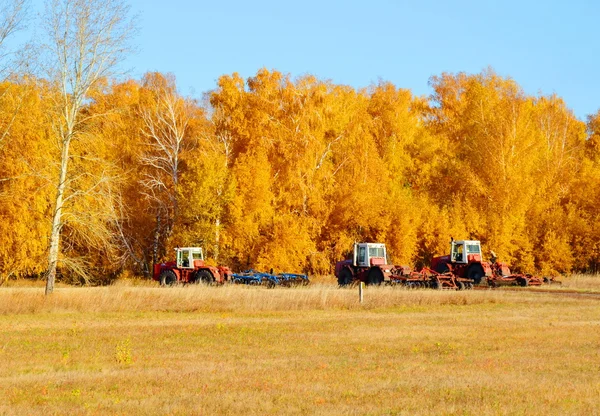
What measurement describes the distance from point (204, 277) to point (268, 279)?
3322 millimetres

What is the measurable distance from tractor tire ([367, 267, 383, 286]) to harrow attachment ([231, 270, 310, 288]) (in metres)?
3.39

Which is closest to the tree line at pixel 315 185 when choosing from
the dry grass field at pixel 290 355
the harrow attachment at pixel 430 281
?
the harrow attachment at pixel 430 281

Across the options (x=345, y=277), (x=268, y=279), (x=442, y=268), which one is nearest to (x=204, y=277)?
(x=268, y=279)

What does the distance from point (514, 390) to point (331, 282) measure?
3417 cm

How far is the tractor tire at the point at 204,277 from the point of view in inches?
1665

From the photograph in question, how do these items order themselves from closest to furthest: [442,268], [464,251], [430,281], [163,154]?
[430,281] < [464,251] < [442,268] < [163,154]

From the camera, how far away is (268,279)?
43.3 meters

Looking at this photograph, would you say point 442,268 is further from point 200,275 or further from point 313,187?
point 200,275

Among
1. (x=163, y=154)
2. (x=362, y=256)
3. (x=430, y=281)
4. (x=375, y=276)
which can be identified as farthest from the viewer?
(x=163, y=154)

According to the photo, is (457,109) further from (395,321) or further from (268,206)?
(395,321)

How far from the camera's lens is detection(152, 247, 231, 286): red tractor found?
42.6 m

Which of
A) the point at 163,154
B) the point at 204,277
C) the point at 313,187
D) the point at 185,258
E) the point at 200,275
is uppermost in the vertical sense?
the point at 163,154

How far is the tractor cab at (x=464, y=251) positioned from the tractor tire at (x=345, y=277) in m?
5.98

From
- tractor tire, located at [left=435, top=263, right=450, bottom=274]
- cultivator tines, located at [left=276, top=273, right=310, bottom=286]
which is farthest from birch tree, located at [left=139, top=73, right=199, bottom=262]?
tractor tire, located at [left=435, top=263, right=450, bottom=274]
